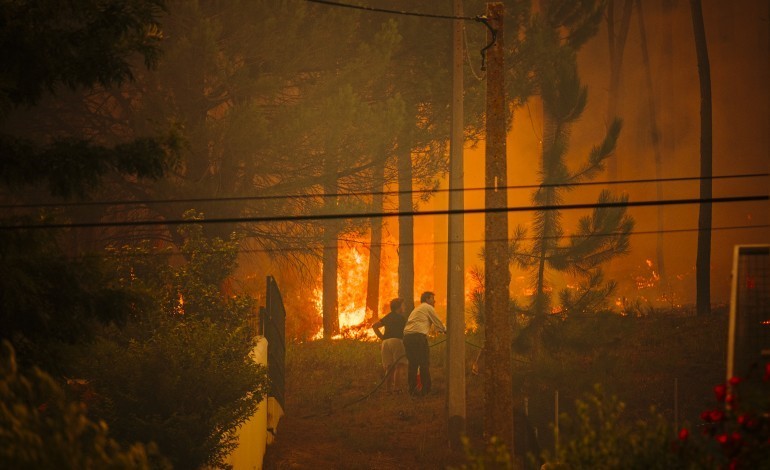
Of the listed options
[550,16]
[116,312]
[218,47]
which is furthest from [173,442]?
[550,16]

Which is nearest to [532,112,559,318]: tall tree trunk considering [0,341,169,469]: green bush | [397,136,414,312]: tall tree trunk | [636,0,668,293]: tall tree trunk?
[397,136,414,312]: tall tree trunk

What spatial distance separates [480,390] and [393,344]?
7.03 feet

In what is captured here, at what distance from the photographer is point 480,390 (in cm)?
1998

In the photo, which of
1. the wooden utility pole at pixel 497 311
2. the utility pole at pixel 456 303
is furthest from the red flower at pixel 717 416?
the utility pole at pixel 456 303

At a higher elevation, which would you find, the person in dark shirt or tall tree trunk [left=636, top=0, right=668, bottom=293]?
tall tree trunk [left=636, top=0, right=668, bottom=293]

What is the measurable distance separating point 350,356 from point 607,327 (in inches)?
260

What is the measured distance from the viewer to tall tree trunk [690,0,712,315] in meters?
24.9

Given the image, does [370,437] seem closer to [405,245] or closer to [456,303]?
[456,303]

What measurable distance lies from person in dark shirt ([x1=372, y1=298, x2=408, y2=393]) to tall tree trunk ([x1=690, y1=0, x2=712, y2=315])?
9.23 m

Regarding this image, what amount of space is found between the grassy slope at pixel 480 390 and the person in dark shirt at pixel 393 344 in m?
0.44

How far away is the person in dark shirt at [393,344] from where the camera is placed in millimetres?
19812

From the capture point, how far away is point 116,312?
9.47m

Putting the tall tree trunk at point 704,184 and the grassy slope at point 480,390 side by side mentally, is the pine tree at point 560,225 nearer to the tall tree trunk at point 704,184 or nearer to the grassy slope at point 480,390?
the grassy slope at point 480,390

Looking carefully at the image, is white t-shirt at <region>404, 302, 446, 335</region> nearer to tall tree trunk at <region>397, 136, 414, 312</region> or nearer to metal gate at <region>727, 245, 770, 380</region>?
metal gate at <region>727, 245, 770, 380</region>
